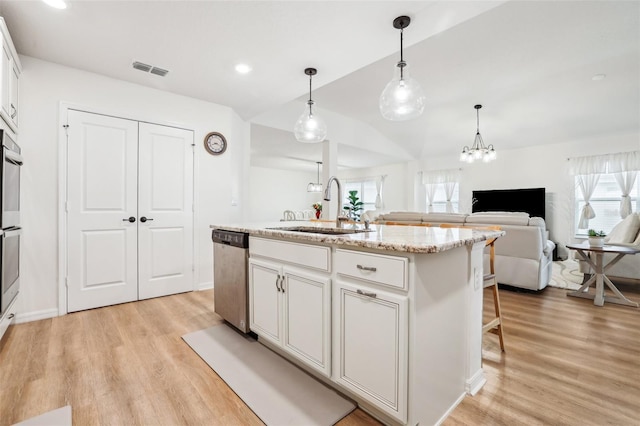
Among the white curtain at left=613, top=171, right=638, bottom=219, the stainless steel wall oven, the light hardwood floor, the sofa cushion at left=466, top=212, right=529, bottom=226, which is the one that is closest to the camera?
the light hardwood floor

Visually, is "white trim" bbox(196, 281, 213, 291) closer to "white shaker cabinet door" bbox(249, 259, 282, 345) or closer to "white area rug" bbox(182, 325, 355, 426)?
"white area rug" bbox(182, 325, 355, 426)

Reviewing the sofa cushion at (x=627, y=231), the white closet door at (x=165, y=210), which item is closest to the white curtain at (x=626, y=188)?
the sofa cushion at (x=627, y=231)

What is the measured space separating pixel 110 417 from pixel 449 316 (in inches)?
70.1

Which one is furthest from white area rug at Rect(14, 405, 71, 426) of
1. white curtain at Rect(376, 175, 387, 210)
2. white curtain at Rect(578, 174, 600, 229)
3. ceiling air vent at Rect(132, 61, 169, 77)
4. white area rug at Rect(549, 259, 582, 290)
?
white curtain at Rect(376, 175, 387, 210)

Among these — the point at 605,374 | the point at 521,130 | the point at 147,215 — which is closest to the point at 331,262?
the point at 605,374

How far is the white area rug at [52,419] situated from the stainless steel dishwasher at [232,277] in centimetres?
107

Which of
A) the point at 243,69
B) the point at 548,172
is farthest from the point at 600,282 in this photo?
the point at 243,69

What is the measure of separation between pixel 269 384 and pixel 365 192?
8.80m

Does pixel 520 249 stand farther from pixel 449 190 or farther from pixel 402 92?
pixel 449 190

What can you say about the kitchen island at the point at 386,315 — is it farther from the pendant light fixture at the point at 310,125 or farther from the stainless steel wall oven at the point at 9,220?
the stainless steel wall oven at the point at 9,220

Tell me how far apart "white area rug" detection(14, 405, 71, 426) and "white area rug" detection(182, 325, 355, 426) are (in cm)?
73

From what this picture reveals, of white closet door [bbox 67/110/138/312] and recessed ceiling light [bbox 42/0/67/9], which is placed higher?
recessed ceiling light [bbox 42/0/67/9]

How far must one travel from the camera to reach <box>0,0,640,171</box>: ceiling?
85.3 inches

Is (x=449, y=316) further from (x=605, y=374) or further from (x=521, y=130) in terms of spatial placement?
(x=521, y=130)
